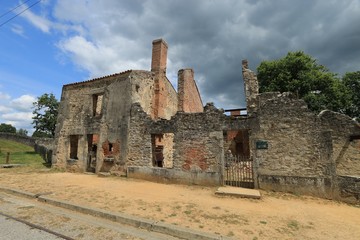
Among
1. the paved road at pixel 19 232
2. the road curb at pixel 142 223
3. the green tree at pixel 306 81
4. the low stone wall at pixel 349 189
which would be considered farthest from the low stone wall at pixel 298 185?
the green tree at pixel 306 81

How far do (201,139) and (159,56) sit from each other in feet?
26.1

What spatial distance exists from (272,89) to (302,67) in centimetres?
394

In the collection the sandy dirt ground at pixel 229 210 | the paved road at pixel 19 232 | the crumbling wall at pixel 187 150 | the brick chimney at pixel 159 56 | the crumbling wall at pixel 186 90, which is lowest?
the sandy dirt ground at pixel 229 210

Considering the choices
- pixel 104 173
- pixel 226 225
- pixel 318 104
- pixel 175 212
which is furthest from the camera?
pixel 318 104

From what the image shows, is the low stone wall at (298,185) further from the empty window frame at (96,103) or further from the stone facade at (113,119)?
the empty window frame at (96,103)

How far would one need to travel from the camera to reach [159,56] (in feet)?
50.3

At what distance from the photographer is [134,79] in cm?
1298

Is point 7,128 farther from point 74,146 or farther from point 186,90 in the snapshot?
point 186,90

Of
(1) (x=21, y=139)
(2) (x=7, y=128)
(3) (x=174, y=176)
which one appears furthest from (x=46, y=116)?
(2) (x=7, y=128)

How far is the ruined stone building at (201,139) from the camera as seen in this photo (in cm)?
852

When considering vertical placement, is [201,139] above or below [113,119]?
below

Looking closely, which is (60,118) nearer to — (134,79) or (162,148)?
(134,79)

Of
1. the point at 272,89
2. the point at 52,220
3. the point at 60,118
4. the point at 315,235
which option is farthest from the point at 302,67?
the point at 52,220

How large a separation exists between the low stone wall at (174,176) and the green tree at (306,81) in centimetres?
1686
